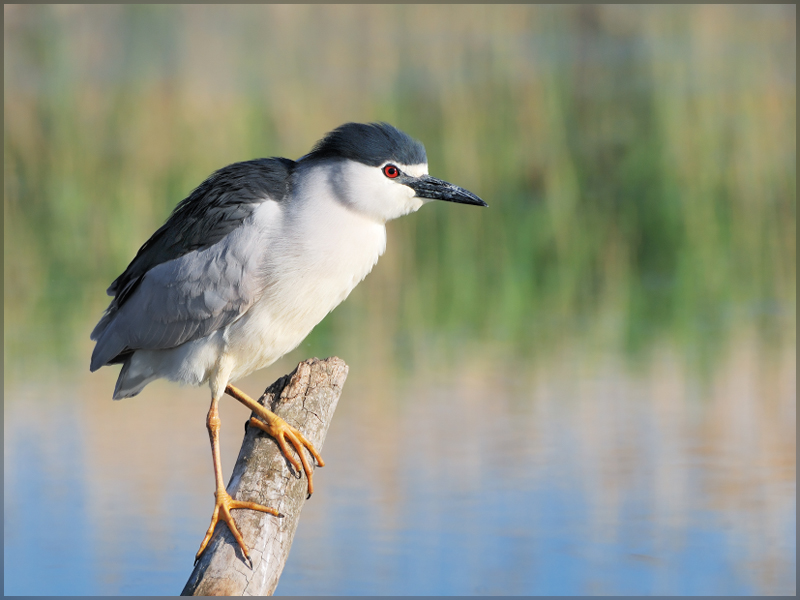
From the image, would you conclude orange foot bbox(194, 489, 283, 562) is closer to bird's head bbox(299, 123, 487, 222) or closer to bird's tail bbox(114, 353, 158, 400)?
bird's tail bbox(114, 353, 158, 400)

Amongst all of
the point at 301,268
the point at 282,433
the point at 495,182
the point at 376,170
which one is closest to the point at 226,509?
the point at 282,433

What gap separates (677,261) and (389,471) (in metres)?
5.03

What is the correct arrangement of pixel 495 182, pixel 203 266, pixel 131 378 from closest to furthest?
pixel 203 266 < pixel 131 378 < pixel 495 182

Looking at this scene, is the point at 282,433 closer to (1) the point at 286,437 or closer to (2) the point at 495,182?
(1) the point at 286,437

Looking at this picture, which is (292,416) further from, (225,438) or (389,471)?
(225,438)

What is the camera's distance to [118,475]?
260 inches

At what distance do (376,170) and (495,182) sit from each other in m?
6.50

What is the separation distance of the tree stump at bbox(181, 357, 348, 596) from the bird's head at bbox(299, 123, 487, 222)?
71 centimetres

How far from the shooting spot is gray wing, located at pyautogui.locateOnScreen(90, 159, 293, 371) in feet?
13.9

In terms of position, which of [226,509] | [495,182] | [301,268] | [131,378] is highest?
[495,182]

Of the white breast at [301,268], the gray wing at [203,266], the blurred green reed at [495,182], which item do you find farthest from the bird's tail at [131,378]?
the blurred green reed at [495,182]

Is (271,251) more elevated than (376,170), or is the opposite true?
(376,170)

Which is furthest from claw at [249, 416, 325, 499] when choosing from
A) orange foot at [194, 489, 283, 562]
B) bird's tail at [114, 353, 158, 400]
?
bird's tail at [114, 353, 158, 400]

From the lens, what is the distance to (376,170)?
428cm
